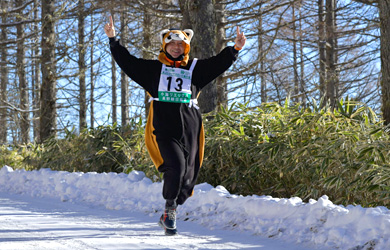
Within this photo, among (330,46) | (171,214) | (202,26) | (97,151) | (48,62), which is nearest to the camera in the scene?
(171,214)

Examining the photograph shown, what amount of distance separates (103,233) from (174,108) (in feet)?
4.23

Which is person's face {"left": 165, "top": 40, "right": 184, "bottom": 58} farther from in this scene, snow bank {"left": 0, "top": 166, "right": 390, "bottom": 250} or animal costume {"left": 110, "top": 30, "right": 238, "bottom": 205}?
snow bank {"left": 0, "top": 166, "right": 390, "bottom": 250}

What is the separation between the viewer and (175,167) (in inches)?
164

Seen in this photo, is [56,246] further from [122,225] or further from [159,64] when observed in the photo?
[159,64]

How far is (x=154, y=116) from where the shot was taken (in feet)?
14.2

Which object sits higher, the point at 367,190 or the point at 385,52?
the point at 385,52

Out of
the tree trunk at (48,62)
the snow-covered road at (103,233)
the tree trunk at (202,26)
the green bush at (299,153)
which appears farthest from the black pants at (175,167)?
the tree trunk at (48,62)

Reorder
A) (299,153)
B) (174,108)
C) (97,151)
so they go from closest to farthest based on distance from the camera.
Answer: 1. (174,108)
2. (299,153)
3. (97,151)

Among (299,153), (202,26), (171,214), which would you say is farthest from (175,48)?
(202,26)

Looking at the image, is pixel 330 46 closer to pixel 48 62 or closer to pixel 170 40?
pixel 48 62

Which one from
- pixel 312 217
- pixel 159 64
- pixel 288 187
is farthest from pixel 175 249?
pixel 288 187

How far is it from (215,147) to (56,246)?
324 centimetres

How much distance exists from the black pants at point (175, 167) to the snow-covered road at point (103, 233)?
0.38 m

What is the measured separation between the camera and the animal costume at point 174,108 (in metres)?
4.23
